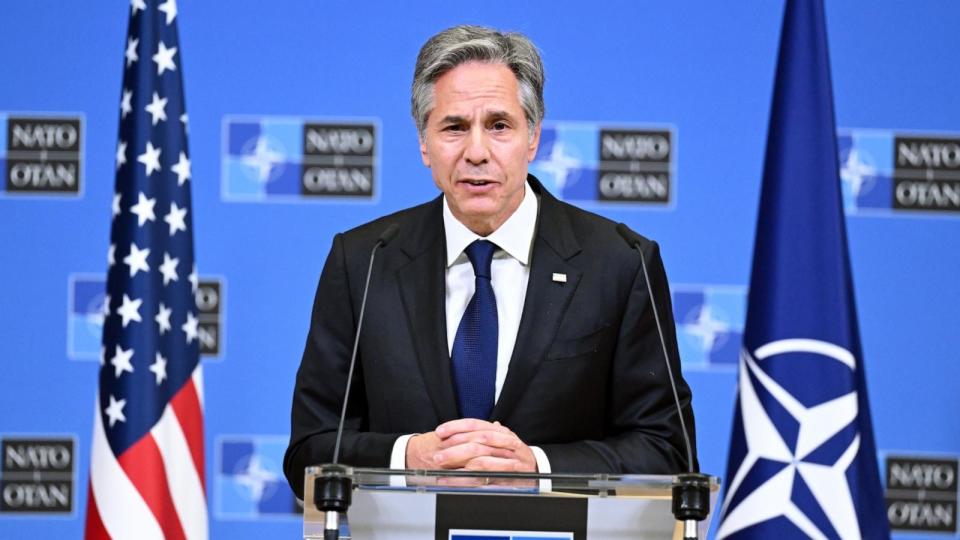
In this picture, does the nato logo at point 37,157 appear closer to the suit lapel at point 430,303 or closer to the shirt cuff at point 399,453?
the suit lapel at point 430,303

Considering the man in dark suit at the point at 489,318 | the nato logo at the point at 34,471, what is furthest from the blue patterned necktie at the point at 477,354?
the nato logo at the point at 34,471

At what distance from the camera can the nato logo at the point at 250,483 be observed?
15.2ft

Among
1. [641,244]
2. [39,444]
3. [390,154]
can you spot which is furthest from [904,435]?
[39,444]

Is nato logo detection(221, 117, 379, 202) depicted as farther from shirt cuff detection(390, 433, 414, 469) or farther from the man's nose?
shirt cuff detection(390, 433, 414, 469)

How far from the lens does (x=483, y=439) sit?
220cm

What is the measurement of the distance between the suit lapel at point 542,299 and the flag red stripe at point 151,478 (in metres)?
1.92

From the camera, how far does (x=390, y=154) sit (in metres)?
4.71

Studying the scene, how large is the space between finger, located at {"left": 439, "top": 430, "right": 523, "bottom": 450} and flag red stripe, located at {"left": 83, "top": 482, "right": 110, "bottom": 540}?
2.17 meters

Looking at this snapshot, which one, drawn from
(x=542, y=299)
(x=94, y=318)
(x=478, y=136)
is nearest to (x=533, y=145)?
(x=478, y=136)

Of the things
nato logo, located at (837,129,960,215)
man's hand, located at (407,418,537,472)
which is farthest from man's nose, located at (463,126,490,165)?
nato logo, located at (837,129,960,215)

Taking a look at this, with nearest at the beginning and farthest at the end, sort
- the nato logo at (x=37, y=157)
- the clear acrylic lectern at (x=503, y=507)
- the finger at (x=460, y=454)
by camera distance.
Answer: the clear acrylic lectern at (x=503, y=507) < the finger at (x=460, y=454) < the nato logo at (x=37, y=157)

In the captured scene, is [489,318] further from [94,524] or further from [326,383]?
Result: [94,524]

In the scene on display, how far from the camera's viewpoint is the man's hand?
2195 mm

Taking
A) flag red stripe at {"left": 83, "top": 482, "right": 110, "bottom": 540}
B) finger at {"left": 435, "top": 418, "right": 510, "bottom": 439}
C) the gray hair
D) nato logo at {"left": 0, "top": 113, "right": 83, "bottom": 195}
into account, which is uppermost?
nato logo at {"left": 0, "top": 113, "right": 83, "bottom": 195}
